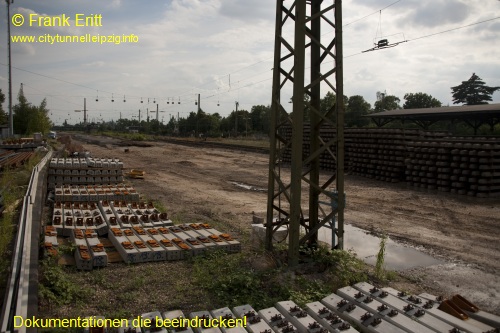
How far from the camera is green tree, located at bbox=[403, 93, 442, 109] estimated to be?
66938 mm

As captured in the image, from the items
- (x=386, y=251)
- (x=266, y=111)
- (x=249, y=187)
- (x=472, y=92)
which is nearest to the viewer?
(x=386, y=251)

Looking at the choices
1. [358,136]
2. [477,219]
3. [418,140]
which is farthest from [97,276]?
[358,136]

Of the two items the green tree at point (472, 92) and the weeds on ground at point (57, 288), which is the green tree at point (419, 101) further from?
the weeds on ground at point (57, 288)

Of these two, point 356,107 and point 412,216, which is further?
point 356,107

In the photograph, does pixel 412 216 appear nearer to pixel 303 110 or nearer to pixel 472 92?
pixel 303 110

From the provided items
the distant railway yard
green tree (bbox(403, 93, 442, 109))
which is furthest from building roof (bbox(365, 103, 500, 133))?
green tree (bbox(403, 93, 442, 109))

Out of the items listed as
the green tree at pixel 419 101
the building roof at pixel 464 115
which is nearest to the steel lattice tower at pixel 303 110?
the building roof at pixel 464 115

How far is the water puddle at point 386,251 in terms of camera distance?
25.7 feet

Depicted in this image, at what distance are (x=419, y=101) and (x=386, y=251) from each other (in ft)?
215

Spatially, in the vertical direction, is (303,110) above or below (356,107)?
Result: below

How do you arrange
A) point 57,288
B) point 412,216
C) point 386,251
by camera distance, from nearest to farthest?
1. point 57,288
2. point 386,251
3. point 412,216

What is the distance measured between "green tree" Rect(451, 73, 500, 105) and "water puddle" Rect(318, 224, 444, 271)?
192 feet

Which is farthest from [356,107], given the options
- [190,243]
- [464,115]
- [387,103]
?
[190,243]

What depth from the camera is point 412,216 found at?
12227 mm
